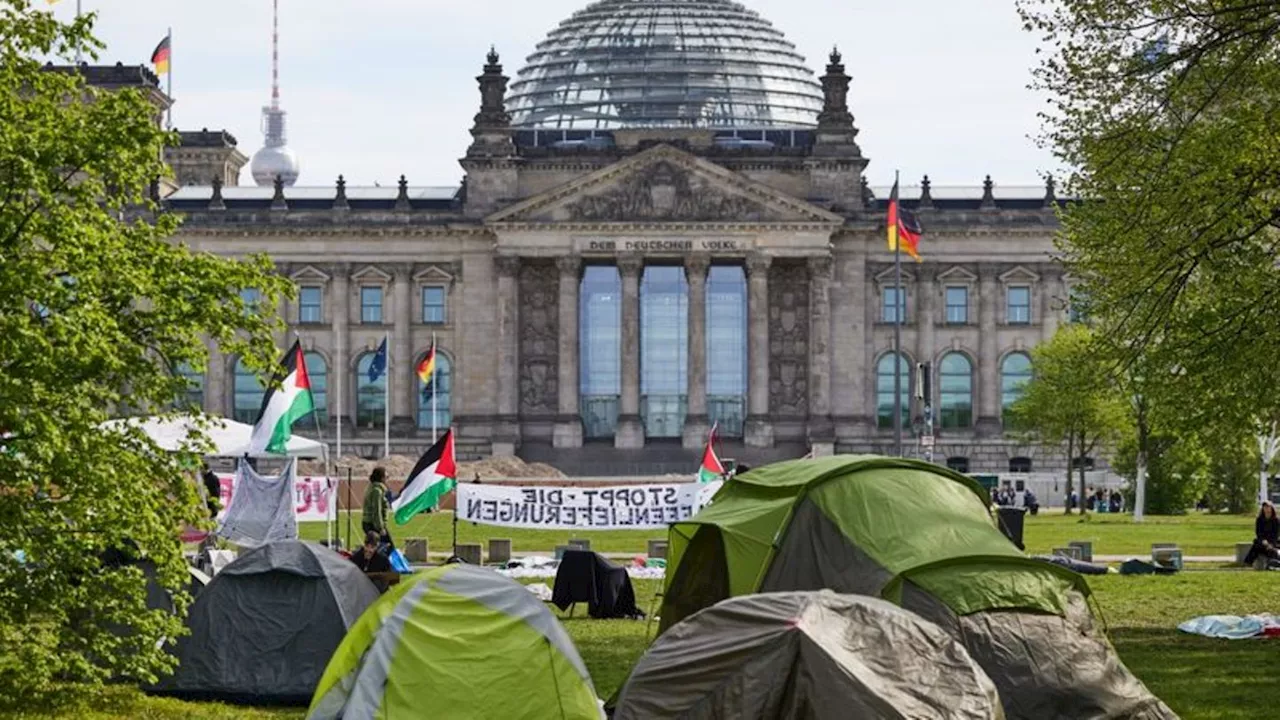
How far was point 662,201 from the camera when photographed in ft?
369

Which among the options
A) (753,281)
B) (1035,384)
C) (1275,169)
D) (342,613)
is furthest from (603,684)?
(753,281)

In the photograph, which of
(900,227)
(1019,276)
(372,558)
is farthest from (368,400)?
(372,558)

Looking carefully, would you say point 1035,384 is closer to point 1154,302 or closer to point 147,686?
point 1154,302

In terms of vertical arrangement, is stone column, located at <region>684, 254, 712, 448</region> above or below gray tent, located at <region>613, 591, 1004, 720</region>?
above

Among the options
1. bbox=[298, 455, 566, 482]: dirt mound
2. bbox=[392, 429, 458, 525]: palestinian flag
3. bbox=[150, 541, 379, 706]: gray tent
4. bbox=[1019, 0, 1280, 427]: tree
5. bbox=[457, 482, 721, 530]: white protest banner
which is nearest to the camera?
bbox=[150, 541, 379, 706]: gray tent

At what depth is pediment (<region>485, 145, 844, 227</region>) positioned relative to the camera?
112 metres

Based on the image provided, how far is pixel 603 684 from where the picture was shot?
28250 millimetres

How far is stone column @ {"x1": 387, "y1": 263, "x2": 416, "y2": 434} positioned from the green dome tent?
3427 inches

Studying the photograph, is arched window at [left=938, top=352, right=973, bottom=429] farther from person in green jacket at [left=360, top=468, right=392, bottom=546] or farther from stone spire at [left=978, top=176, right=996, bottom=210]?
person in green jacket at [left=360, top=468, right=392, bottom=546]

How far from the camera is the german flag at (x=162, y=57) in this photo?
105812mm

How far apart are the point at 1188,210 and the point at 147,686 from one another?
15004 mm

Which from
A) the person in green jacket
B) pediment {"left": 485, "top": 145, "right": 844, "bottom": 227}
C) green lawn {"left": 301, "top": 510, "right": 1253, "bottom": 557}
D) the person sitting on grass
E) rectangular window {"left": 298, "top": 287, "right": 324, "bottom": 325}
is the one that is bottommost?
green lawn {"left": 301, "top": 510, "right": 1253, "bottom": 557}

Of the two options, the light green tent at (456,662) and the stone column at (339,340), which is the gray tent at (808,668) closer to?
the light green tent at (456,662)

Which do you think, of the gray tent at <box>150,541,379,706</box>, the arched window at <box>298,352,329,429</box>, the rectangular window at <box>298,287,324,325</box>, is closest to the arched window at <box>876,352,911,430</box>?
the arched window at <box>298,352,329,429</box>
